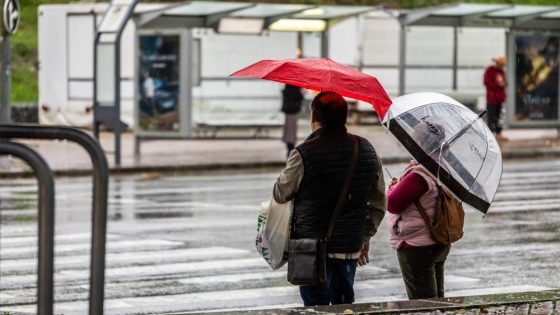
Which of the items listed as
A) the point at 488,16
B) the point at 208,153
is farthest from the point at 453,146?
the point at 488,16

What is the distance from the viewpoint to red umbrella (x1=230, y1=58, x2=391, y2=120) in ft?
27.8

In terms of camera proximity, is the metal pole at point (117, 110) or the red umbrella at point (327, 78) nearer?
the red umbrella at point (327, 78)

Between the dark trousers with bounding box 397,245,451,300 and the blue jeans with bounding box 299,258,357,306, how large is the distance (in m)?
0.42

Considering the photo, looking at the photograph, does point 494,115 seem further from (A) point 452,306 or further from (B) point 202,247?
(A) point 452,306

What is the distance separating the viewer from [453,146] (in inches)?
340

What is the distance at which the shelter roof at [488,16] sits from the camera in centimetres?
3147

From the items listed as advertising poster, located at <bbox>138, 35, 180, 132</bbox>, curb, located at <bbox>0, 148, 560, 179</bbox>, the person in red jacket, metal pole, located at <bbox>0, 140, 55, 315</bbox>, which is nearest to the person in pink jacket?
metal pole, located at <bbox>0, 140, 55, 315</bbox>

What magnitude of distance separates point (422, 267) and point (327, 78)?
125 centimetres

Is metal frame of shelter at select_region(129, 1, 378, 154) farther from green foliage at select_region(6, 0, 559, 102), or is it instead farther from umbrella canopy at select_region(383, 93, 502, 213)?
umbrella canopy at select_region(383, 93, 502, 213)

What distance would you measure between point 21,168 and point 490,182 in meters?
17.7

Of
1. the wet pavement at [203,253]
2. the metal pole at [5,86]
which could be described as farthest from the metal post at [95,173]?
the metal pole at [5,86]

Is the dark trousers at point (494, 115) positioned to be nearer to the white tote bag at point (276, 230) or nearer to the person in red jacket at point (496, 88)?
the person in red jacket at point (496, 88)

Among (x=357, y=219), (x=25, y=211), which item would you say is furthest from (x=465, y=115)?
(x=25, y=211)

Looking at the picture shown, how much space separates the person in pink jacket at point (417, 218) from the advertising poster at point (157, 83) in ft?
68.9
